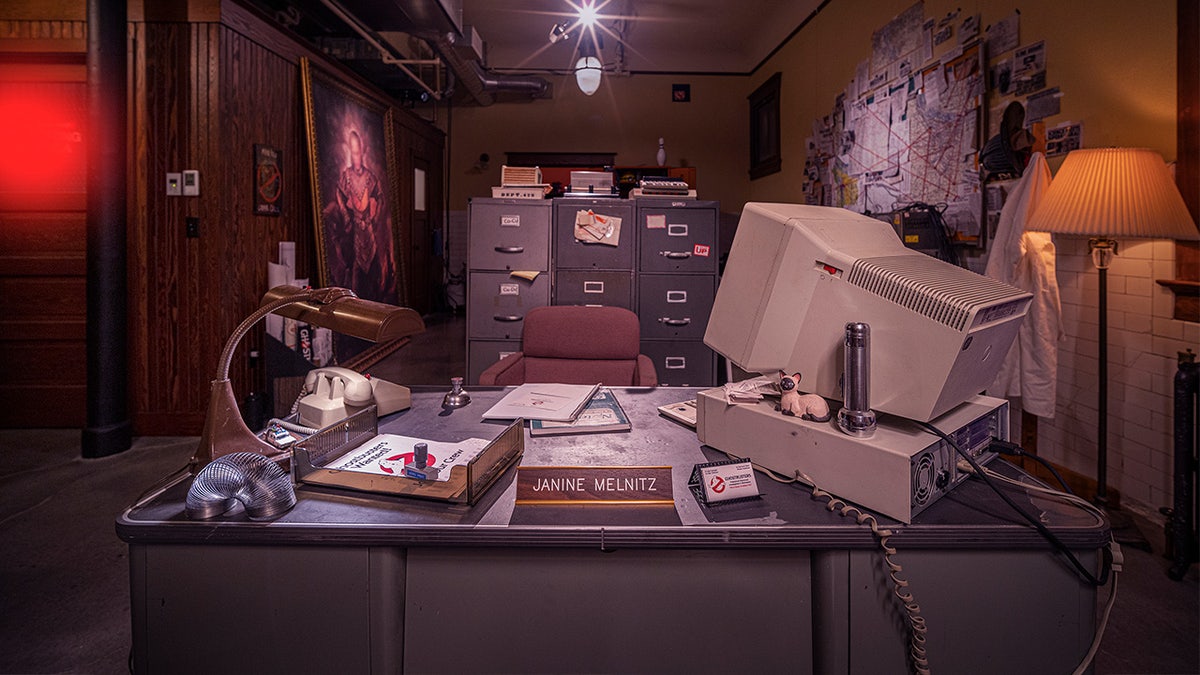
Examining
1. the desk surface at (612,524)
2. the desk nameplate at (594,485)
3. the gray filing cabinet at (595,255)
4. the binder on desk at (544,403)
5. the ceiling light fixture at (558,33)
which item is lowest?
the desk surface at (612,524)

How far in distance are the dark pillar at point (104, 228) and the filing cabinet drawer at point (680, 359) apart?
2801 millimetres

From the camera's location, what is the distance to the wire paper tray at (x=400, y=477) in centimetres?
105

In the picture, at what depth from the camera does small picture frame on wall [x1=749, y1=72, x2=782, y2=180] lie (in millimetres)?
6656

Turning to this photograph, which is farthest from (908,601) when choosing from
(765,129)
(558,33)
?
(765,129)

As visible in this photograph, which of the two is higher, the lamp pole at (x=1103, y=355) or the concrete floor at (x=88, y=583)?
the lamp pole at (x=1103, y=355)

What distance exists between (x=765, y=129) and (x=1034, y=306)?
5.04m

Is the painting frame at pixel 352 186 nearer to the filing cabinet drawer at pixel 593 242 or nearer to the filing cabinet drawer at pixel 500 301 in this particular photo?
the filing cabinet drawer at pixel 500 301

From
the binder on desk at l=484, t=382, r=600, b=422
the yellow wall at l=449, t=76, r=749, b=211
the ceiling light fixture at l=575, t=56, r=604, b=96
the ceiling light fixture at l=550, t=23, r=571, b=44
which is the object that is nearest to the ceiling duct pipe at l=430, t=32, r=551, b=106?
the yellow wall at l=449, t=76, r=749, b=211

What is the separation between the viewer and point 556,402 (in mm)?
1647

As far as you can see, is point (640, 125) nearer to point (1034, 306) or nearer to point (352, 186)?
point (352, 186)

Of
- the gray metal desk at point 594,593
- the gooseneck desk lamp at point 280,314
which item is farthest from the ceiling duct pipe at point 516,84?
the gray metal desk at point 594,593

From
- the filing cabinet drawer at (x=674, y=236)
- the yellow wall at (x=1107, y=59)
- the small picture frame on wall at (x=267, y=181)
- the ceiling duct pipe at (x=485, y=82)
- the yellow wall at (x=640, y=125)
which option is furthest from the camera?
the yellow wall at (x=640, y=125)

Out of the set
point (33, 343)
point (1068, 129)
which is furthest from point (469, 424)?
point (33, 343)

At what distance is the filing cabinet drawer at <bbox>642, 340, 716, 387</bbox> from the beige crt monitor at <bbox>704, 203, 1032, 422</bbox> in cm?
224
